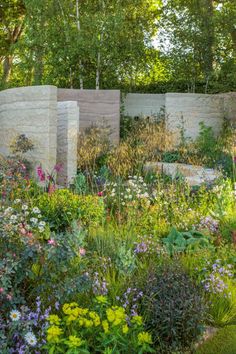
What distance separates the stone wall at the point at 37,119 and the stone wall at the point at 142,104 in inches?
180

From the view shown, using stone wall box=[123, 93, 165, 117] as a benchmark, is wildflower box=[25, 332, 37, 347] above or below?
below

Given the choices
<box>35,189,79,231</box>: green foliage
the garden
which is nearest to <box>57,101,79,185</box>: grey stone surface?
<box>35,189,79,231</box>: green foliage

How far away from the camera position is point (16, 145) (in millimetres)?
8758

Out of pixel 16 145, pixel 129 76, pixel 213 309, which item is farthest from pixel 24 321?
pixel 129 76

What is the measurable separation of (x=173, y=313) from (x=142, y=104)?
10.9m

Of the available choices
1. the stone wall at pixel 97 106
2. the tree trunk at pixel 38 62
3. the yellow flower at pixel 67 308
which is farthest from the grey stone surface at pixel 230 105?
the yellow flower at pixel 67 308

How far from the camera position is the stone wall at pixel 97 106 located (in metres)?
11.8

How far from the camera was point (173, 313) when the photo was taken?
303cm

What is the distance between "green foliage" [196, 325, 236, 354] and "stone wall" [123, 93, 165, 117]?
10.5 meters

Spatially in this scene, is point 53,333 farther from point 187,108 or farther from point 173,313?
point 187,108

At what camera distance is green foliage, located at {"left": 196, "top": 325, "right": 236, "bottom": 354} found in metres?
3.18

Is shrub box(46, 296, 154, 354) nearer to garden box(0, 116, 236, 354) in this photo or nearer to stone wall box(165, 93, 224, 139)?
garden box(0, 116, 236, 354)

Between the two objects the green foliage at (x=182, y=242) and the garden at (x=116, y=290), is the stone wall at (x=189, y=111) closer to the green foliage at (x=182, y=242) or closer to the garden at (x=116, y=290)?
the garden at (x=116, y=290)

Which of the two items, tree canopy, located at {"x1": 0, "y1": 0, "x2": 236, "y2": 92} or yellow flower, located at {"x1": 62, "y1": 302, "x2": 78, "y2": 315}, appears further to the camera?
tree canopy, located at {"x1": 0, "y1": 0, "x2": 236, "y2": 92}
